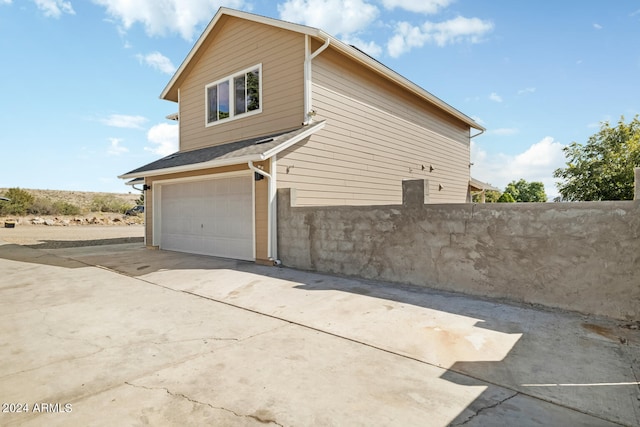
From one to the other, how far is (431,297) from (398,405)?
3.24m

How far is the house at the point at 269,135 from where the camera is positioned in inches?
344

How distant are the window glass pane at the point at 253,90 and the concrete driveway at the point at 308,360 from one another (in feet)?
20.6

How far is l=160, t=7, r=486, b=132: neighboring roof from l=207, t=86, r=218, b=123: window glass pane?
4.85 feet

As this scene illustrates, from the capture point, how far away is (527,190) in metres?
40.0

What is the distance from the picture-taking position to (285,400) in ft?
8.25

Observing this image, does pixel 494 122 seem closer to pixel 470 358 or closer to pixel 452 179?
pixel 452 179

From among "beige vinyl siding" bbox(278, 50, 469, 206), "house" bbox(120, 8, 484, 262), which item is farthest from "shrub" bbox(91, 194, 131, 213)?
"beige vinyl siding" bbox(278, 50, 469, 206)

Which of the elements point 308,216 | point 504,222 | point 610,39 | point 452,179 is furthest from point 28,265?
point 610,39

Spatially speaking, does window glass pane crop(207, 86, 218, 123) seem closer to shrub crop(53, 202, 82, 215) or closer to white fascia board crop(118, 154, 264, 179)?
white fascia board crop(118, 154, 264, 179)

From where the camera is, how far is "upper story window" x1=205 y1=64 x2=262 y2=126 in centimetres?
1002

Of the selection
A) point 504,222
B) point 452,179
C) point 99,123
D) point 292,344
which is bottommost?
point 292,344

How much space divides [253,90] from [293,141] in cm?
317

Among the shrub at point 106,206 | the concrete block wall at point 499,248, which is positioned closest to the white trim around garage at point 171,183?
the concrete block wall at point 499,248

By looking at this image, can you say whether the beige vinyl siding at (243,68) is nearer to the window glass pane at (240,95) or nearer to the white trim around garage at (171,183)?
the window glass pane at (240,95)
